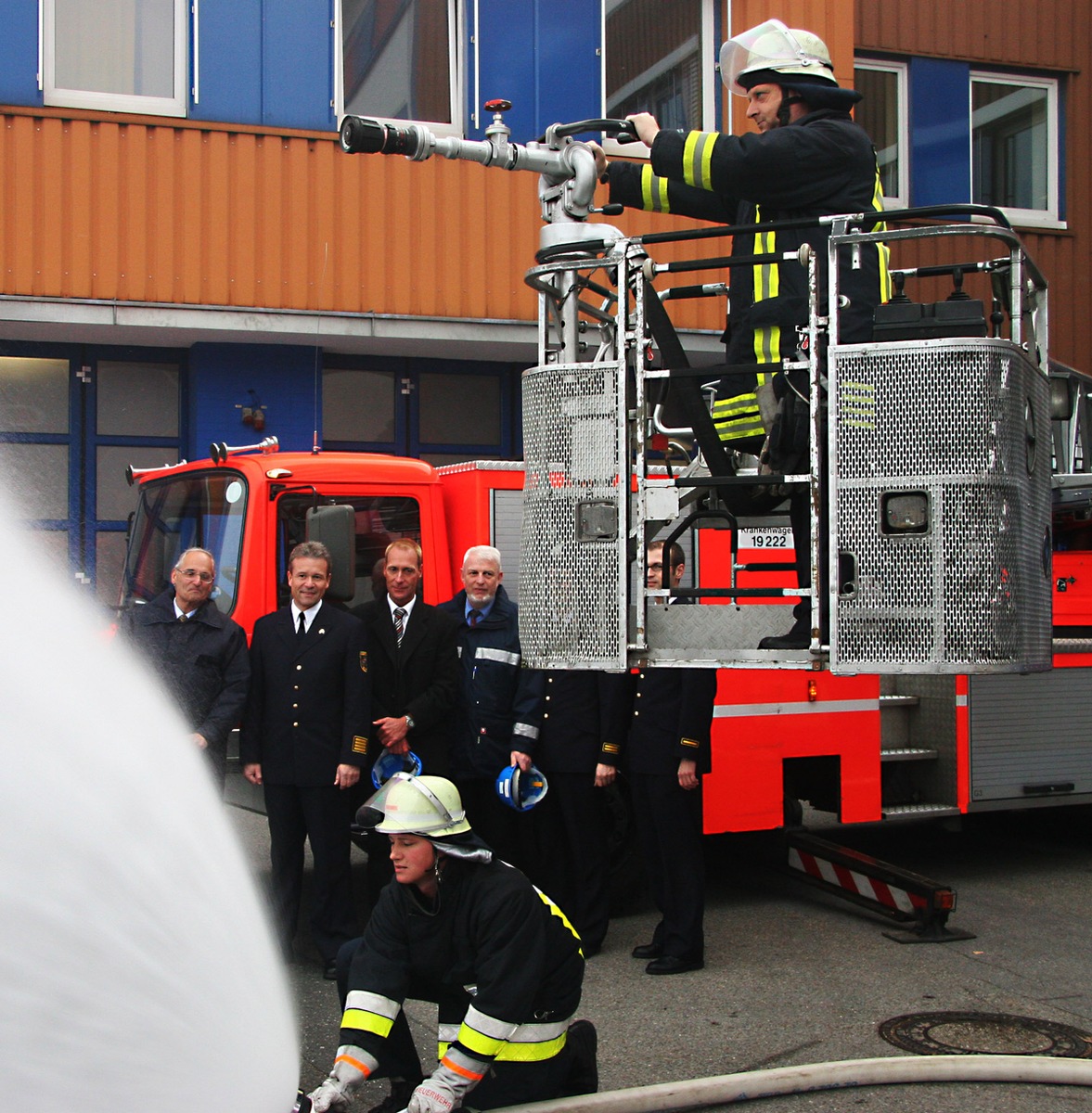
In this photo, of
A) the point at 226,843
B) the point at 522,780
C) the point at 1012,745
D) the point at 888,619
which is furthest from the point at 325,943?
the point at 1012,745

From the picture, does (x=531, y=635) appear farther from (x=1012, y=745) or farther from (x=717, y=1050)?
(x=1012, y=745)

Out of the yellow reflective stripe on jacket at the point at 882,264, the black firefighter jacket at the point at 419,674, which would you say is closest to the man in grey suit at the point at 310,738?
the black firefighter jacket at the point at 419,674

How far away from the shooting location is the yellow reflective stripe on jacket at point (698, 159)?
458 cm

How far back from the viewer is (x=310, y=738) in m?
6.65

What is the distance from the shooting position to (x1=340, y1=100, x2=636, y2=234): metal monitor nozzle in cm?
506

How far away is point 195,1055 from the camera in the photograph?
358 centimetres

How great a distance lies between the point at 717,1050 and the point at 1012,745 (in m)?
3.92

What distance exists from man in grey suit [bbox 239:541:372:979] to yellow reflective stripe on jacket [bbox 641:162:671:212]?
2.62 m

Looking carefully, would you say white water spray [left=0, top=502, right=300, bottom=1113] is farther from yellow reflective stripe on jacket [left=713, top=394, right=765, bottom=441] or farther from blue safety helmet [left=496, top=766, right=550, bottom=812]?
blue safety helmet [left=496, top=766, right=550, bottom=812]

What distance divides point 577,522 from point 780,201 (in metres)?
1.27

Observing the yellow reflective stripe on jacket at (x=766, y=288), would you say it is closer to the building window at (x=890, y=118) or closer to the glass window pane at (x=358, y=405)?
the glass window pane at (x=358, y=405)

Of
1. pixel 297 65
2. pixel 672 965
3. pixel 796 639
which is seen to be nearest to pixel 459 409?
pixel 297 65

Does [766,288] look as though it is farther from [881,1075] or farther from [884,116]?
[884,116]

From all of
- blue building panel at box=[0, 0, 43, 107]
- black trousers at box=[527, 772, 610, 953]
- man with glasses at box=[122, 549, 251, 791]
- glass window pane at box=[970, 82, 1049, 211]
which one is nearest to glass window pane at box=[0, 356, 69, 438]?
blue building panel at box=[0, 0, 43, 107]
